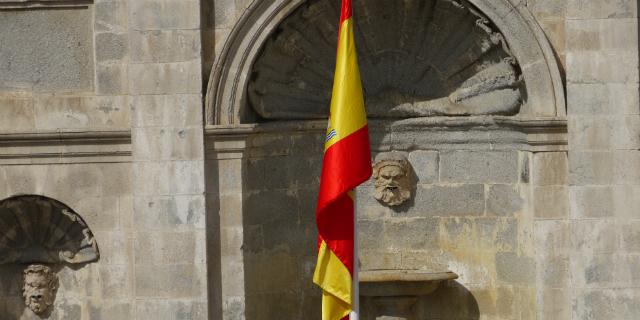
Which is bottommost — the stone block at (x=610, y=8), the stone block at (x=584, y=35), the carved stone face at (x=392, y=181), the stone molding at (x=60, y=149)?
the carved stone face at (x=392, y=181)

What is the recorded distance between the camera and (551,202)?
448 inches

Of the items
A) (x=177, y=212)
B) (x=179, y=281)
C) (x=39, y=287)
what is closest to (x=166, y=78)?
(x=177, y=212)

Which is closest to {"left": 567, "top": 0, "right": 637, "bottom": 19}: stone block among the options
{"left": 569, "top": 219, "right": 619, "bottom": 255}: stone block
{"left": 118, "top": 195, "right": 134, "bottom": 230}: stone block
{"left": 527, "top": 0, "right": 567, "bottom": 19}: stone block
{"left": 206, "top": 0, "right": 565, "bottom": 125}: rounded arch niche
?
{"left": 527, "top": 0, "right": 567, "bottom": 19}: stone block

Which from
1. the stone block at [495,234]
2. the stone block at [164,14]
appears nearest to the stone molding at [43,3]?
the stone block at [164,14]

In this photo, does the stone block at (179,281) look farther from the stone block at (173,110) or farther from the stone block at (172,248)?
the stone block at (173,110)

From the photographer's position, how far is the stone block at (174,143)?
448 inches

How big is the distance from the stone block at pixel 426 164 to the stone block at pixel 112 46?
94.5 inches

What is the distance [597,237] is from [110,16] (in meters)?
3.93

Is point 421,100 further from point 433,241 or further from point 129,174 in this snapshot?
point 129,174

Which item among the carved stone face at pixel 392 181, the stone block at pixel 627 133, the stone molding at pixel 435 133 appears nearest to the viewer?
the stone block at pixel 627 133

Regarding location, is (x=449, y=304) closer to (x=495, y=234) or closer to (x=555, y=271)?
(x=495, y=234)

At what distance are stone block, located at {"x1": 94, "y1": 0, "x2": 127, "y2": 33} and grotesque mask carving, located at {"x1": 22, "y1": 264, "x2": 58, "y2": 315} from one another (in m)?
1.88

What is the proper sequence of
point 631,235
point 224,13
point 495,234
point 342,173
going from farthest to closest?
point 495,234 < point 224,13 < point 631,235 < point 342,173

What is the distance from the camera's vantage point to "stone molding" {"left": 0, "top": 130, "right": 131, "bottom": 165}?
1159 centimetres
